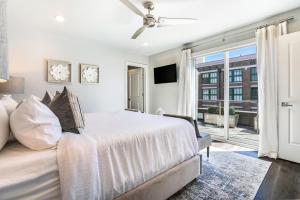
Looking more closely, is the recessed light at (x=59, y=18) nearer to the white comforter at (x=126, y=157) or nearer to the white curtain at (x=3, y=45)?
the white comforter at (x=126, y=157)

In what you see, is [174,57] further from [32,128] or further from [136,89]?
[32,128]

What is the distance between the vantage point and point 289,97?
8.99 feet

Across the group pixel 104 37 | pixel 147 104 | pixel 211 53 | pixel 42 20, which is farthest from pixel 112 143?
pixel 147 104

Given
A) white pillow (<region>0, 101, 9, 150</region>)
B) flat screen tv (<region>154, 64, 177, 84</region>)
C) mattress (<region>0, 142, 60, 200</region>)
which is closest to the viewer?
mattress (<region>0, 142, 60, 200</region>)

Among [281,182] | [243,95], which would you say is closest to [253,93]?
[243,95]

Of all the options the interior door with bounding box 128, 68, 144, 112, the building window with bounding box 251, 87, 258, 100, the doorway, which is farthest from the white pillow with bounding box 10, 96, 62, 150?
the interior door with bounding box 128, 68, 144, 112

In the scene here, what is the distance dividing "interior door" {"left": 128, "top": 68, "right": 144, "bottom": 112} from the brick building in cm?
204

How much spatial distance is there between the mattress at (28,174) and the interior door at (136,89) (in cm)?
478

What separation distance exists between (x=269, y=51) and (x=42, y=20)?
13.9ft

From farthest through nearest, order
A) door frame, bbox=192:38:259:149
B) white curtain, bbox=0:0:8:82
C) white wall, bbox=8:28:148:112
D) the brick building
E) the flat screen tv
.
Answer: the flat screen tv → the brick building → door frame, bbox=192:38:259:149 → white wall, bbox=8:28:148:112 → white curtain, bbox=0:0:8:82

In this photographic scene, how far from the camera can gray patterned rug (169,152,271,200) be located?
6.08 ft

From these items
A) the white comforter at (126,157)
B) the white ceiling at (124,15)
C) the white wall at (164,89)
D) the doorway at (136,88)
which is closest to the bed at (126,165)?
the white comforter at (126,157)

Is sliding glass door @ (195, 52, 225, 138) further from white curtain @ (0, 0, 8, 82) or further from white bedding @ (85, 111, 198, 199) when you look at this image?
white curtain @ (0, 0, 8, 82)

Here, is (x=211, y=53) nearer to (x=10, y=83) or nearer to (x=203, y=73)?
(x=203, y=73)
